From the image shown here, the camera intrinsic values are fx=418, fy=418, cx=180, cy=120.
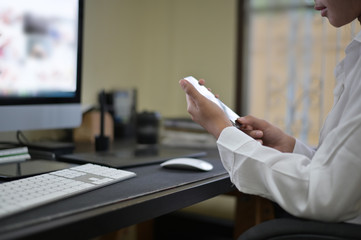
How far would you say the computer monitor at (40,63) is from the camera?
1.11m

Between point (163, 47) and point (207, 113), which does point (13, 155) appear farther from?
point (163, 47)

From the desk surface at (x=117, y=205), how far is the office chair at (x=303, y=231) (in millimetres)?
181

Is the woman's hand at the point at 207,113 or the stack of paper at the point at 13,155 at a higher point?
the woman's hand at the point at 207,113

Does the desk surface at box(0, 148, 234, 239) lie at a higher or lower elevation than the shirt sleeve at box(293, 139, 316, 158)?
lower

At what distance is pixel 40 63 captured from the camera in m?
1.21

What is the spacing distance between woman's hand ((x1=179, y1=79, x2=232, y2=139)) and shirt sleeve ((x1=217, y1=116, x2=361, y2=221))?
9cm

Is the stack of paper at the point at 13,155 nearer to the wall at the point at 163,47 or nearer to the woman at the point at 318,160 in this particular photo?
the woman at the point at 318,160

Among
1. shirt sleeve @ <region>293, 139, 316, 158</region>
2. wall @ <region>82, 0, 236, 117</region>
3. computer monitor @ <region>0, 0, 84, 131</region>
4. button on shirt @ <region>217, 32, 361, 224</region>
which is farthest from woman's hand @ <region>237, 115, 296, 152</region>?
wall @ <region>82, 0, 236, 117</region>

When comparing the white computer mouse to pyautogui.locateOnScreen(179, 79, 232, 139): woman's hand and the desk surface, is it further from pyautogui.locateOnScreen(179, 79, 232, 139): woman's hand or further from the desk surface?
pyautogui.locateOnScreen(179, 79, 232, 139): woman's hand

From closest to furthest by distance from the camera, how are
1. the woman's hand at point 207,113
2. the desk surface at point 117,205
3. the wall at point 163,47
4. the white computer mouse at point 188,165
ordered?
1. the desk surface at point 117,205
2. the woman's hand at point 207,113
3. the white computer mouse at point 188,165
4. the wall at point 163,47

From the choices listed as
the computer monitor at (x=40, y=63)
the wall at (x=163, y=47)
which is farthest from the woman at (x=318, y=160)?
the wall at (x=163, y=47)

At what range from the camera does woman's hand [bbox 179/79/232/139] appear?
928 millimetres

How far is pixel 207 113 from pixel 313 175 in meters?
0.29

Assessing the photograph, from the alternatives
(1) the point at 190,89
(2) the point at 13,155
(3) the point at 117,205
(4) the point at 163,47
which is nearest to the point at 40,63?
(2) the point at 13,155
